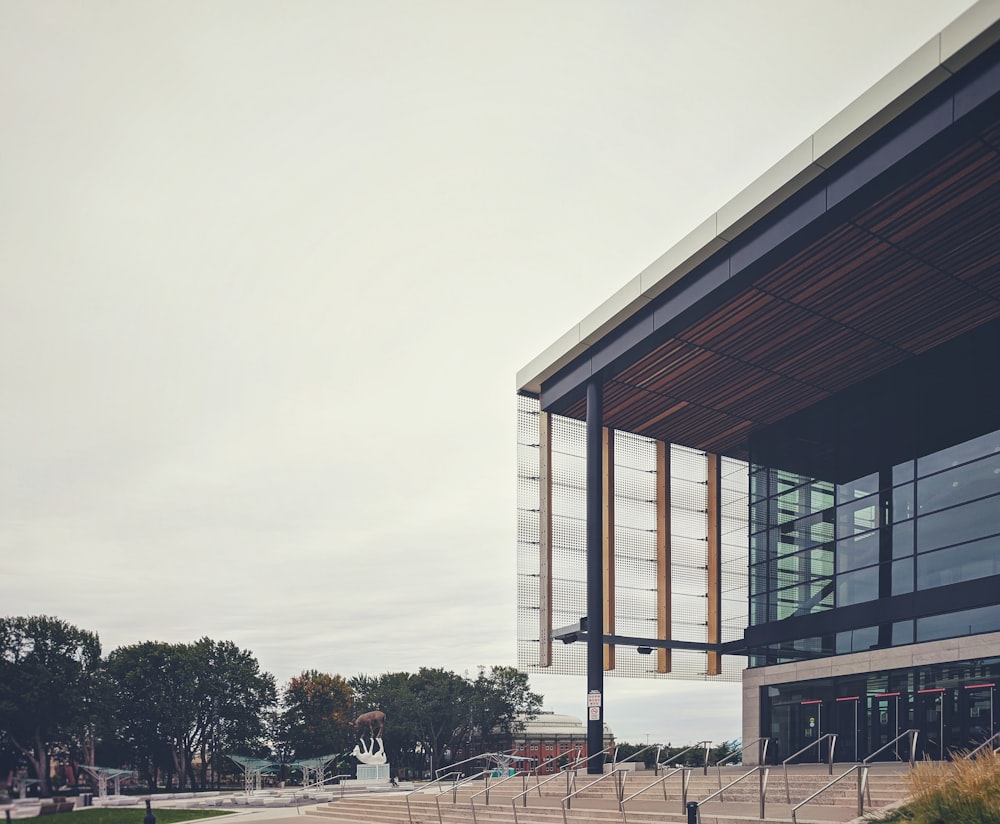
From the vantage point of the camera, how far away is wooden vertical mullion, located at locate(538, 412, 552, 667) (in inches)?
1384

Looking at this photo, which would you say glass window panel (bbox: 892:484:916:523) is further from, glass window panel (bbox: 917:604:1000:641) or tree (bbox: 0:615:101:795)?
tree (bbox: 0:615:101:795)

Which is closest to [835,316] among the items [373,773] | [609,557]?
[609,557]

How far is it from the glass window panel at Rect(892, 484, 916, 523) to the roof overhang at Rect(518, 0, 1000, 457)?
13.9 ft

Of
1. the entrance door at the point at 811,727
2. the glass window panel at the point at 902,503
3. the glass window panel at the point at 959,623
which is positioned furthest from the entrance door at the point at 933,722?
the glass window panel at the point at 902,503

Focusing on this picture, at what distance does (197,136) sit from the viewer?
26297 mm

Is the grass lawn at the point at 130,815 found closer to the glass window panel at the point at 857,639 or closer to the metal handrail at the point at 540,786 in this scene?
the metal handrail at the point at 540,786

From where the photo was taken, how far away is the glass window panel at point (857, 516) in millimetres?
33812

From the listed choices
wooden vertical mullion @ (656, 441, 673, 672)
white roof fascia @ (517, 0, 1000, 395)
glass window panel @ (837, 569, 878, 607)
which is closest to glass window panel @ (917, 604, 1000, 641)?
glass window panel @ (837, 569, 878, 607)

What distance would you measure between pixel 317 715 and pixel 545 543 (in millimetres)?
54666

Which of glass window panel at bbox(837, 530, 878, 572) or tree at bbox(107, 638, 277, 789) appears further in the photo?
tree at bbox(107, 638, 277, 789)

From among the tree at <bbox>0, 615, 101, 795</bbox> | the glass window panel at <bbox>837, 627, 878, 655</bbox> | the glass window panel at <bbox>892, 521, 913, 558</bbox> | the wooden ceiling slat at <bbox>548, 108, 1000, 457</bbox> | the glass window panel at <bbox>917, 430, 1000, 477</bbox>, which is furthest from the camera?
the tree at <bbox>0, 615, 101, 795</bbox>

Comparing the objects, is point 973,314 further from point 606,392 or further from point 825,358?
point 606,392

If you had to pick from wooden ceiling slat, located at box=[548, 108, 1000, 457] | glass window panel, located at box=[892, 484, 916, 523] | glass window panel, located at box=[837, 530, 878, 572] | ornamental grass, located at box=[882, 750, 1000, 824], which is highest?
wooden ceiling slat, located at box=[548, 108, 1000, 457]

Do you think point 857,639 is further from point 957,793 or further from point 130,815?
point 130,815
